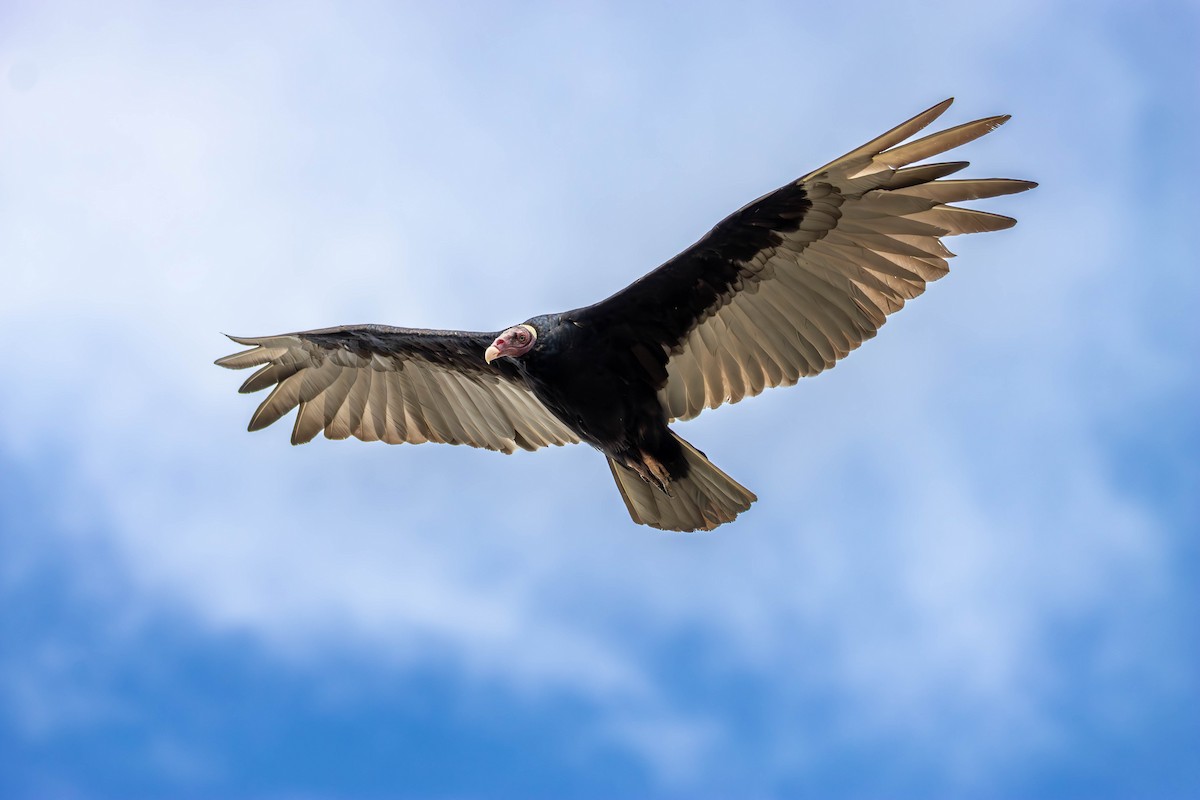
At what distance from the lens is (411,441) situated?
289 inches

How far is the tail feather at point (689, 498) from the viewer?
236 inches

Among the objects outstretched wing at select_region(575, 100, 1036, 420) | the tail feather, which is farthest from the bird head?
the tail feather

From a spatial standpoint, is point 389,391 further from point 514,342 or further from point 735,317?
point 735,317

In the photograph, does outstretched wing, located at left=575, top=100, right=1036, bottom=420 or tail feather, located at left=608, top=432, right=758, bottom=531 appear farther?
Answer: tail feather, located at left=608, top=432, right=758, bottom=531

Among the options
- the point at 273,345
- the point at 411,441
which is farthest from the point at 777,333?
the point at 273,345

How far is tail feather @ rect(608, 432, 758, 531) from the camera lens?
19.7 feet

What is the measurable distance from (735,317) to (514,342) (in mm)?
1168

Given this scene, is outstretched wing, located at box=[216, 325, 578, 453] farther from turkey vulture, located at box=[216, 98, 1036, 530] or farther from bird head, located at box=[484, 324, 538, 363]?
bird head, located at box=[484, 324, 538, 363]

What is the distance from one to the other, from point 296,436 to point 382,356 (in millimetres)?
781

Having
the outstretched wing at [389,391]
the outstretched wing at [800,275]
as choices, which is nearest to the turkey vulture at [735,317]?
the outstretched wing at [800,275]

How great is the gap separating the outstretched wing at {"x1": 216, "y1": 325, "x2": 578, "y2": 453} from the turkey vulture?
19cm

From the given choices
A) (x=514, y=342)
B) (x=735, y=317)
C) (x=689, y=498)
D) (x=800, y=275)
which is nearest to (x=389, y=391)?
(x=514, y=342)

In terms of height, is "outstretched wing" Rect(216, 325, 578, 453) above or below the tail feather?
above

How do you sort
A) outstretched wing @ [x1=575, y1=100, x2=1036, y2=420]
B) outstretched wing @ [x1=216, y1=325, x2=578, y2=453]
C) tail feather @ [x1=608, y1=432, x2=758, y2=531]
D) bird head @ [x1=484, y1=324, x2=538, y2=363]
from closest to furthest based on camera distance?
outstretched wing @ [x1=575, y1=100, x2=1036, y2=420]
bird head @ [x1=484, y1=324, x2=538, y2=363]
tail feather @ [x1=608, y1=432, x2=758, y2=531]
outstretched wing @ [x1=216, y1=325, x2=578, y2=453]
